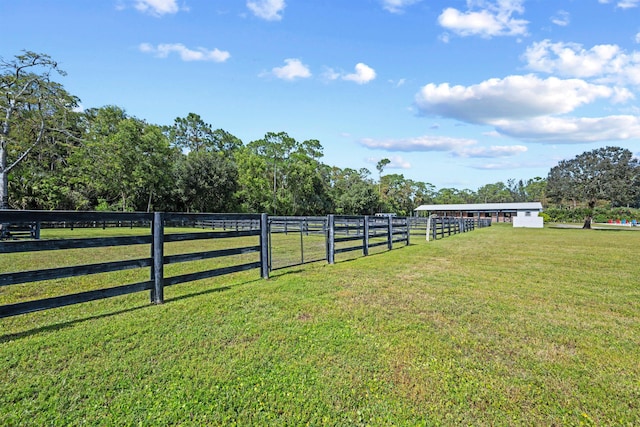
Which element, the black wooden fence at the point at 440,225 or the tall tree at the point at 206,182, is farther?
the tall tree at the point at 206,182

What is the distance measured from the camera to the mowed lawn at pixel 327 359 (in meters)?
2.29

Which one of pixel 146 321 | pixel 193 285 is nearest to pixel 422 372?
pixel 146 321

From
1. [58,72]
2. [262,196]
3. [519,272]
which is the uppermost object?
[58,72]

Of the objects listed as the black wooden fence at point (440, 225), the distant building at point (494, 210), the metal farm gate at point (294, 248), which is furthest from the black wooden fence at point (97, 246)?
the distant building at point (494, 210)

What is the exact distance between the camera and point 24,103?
15.1 metres

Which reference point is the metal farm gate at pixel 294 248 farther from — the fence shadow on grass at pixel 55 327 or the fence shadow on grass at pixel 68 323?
the fence shadow on grass at pixel 55 327

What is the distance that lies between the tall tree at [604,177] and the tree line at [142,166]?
0.43 ft

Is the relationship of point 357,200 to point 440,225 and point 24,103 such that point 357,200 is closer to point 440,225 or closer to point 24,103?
point 440,225

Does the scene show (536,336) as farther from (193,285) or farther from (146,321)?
(193,285)

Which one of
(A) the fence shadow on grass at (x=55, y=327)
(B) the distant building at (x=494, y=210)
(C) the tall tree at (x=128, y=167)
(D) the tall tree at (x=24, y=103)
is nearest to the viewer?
(A) the fence shadow on grass at (x=55, y=327)

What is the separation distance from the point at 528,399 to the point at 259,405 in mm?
1992

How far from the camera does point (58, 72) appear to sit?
15148mm

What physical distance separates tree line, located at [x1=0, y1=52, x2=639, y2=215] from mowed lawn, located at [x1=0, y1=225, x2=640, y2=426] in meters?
15.8

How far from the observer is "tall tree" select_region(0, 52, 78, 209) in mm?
14523
